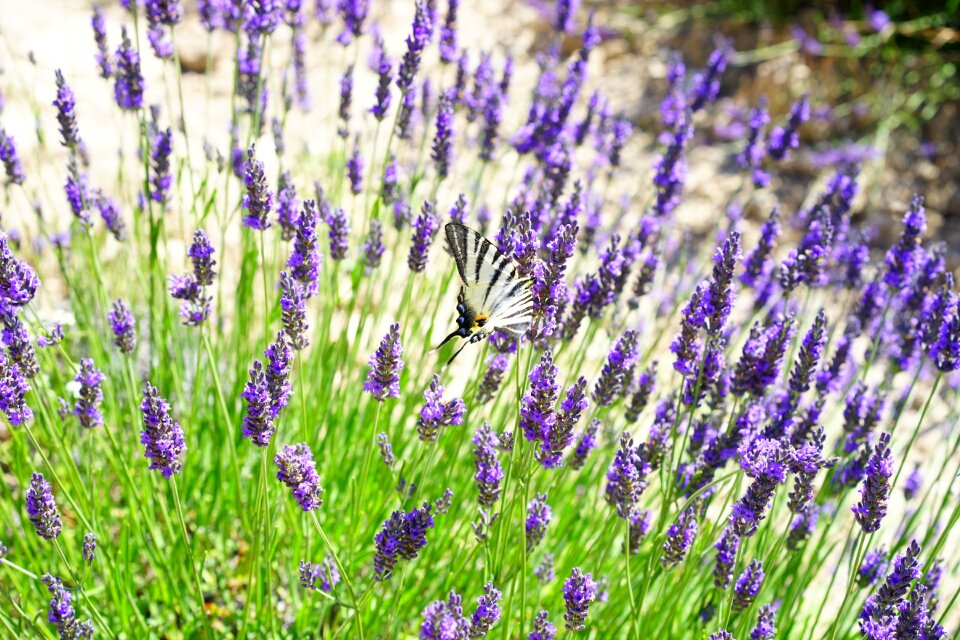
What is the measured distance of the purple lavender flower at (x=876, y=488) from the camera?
1881 millimetres

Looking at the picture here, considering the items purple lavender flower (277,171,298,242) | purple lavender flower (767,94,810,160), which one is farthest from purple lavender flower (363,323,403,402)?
purple lavender flower (767,94,810,160)

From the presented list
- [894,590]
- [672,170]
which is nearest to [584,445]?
[894,590]

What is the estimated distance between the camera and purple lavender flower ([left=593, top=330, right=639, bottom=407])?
225cm

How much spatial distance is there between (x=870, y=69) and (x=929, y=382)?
319cm

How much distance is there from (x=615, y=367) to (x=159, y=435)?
1185mm

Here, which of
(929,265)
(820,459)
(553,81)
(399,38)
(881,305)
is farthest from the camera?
(399,38)

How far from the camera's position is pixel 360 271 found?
3.14 meters

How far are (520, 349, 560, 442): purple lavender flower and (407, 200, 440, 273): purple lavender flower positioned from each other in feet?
2.71

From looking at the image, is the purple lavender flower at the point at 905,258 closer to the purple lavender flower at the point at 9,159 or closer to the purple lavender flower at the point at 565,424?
the purple lavender flower at the point at 565,424

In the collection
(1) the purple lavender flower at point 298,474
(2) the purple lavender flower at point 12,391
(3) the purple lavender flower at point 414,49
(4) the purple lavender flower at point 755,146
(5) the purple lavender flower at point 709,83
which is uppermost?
(5) the purple lavender flower at point 709,83

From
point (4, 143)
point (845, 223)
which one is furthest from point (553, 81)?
point (4, 143)

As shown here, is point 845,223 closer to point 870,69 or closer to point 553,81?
point 553,81

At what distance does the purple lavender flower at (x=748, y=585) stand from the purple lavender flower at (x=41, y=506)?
5.75ft

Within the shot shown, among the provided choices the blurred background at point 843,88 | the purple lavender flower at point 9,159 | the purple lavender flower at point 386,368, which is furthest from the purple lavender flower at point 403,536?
the blurred background at point 843,88
